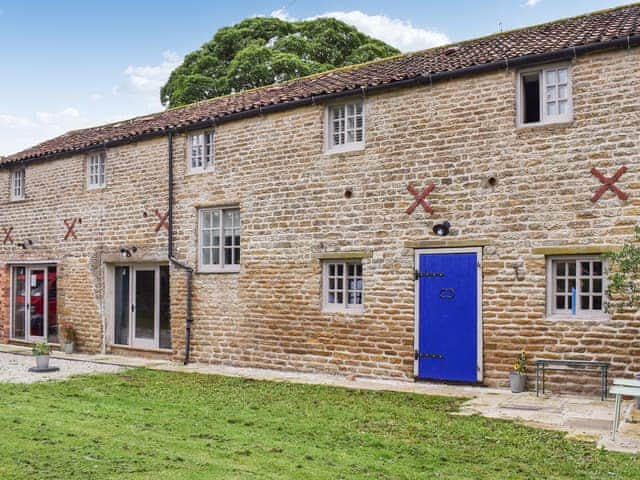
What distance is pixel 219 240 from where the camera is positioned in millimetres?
15227

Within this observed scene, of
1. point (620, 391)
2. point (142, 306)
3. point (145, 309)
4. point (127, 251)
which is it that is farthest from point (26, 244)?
point (620, 391)

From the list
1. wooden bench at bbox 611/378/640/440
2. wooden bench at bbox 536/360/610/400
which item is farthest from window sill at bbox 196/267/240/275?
wooden bench at bbox 611/378/640/440

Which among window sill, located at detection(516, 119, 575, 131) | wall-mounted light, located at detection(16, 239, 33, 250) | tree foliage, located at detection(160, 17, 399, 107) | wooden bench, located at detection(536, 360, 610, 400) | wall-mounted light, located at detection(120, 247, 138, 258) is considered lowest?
wooden bench, located at detection(536, 360, 610, 400)

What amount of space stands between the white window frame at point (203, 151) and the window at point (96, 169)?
10.0 ft

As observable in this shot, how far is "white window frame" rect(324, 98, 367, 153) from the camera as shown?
42.6 ft

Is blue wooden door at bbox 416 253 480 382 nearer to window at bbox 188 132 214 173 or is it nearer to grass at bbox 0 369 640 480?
grass at bbox 0 369 640 480

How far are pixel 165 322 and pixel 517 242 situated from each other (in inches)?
345

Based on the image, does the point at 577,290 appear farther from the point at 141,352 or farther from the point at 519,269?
the point at 141,352

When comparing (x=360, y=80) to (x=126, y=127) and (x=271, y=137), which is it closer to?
(x=271, y=137)

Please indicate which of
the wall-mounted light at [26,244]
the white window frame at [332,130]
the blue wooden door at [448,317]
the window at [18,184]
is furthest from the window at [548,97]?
the window at [18,184]

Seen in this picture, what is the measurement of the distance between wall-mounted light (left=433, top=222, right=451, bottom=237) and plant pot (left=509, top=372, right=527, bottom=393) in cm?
254

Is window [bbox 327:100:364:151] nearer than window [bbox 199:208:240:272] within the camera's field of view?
Yes

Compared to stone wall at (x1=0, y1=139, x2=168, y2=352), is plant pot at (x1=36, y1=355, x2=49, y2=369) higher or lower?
lower

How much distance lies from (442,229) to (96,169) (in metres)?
10.1
